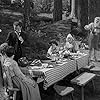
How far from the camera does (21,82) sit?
4020 mm

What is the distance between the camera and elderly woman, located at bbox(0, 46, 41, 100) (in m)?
3.96

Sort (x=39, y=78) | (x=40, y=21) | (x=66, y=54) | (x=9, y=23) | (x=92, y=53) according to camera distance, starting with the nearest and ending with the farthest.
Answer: (x=39, y=78) → (x=66, y=54) → (x=92, y=53) → (x=9, y=23) → (x=40, y=21)

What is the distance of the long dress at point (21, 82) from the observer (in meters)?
3.96

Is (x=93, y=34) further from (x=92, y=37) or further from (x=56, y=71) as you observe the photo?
(x=56, y=71)

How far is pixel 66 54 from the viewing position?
6.20 meters

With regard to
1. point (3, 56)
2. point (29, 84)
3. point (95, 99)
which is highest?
point (3, 56)

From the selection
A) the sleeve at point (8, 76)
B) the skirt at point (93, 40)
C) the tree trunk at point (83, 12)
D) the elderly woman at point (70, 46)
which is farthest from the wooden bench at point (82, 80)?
→ the tree trunk at point (83, 12)

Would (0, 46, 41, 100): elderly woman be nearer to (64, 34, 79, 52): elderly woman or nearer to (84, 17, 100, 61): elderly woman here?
(64, 34, 79, 52): elderly woman

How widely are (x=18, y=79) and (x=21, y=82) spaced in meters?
0.08

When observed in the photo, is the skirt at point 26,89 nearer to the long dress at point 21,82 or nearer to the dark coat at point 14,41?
the long dress at point 21,82

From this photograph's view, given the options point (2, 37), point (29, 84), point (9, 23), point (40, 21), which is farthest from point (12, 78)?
point (40, 21)

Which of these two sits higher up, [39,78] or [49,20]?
[49,20]

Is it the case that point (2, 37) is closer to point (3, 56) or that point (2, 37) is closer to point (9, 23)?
point (9, 23)

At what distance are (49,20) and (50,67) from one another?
1227 centimetres
